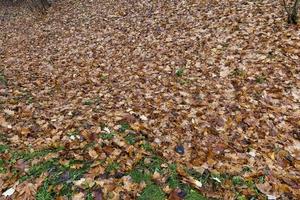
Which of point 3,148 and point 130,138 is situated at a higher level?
point 3,148

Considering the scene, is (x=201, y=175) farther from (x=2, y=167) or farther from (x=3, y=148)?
(x=3, y=148)

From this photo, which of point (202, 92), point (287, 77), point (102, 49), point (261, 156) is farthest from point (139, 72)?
point (261, 156)

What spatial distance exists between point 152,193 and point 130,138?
136cm

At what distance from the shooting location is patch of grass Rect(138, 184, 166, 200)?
4.36 metres

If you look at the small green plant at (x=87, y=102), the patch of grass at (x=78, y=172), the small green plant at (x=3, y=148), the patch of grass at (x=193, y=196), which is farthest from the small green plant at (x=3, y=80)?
the patch of grass at (x=193, y=196)

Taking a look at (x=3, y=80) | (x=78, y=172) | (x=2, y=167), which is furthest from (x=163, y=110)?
(x=3, y=80)

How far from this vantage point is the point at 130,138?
18.4ft

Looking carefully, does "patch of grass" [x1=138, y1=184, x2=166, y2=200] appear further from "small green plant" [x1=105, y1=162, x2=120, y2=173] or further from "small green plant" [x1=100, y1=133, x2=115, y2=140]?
"small green plant" [x1=100, y1=133, x2=115, y2=140]

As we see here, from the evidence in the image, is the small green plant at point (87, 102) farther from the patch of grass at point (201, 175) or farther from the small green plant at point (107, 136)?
the patch of grass at point (201, 175)

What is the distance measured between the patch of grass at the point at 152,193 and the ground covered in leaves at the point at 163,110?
0.02m

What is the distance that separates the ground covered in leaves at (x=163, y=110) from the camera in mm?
4688

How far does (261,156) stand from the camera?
207 inches

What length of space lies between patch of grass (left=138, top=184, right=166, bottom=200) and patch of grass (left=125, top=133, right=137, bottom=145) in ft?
3.61

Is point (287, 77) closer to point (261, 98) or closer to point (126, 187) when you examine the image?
point (261, 98)
